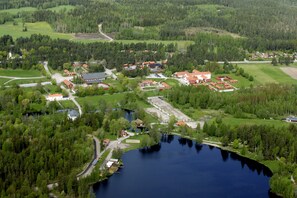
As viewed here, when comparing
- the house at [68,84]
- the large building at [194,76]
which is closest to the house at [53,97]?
the house at [68,84]

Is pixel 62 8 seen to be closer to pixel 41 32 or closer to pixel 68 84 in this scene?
pixel 41 32

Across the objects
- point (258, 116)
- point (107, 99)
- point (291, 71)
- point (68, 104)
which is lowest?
point (68, 104)

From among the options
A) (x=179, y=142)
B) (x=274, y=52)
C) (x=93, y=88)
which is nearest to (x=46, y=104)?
(x=93, y=88)

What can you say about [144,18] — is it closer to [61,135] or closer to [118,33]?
[118,33]

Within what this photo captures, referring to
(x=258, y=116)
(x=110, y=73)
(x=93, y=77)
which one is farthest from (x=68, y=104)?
(x=258, y=116)

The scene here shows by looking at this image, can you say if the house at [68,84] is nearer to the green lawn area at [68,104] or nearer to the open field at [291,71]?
the green lawn area at [68,104]
